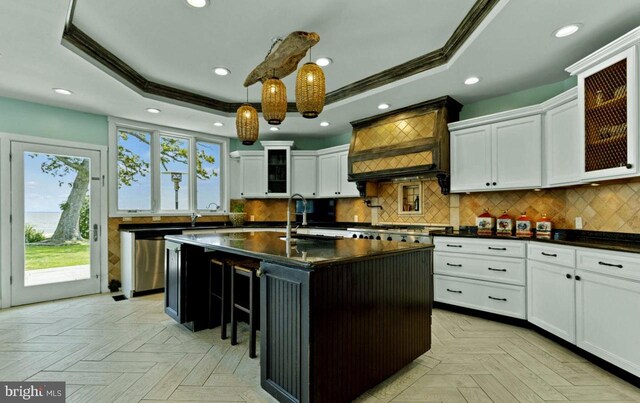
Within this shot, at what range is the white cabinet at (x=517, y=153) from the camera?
3.27m

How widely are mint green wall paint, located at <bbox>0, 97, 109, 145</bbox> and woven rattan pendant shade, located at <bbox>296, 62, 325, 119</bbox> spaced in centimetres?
381

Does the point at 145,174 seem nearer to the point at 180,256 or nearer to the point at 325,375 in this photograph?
the point at 180,256

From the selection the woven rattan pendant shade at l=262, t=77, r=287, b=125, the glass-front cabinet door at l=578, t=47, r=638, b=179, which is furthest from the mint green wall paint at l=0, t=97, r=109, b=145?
the glass-front cabinet door at l=578, t=47, r=638, b=179

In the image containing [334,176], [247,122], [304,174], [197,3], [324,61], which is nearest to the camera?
[197,3]

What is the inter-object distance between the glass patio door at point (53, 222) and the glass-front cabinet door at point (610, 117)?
568 cm

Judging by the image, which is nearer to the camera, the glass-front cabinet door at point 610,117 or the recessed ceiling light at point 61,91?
the glass-front cabinet door at point 610,117

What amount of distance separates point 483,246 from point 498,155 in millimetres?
1042

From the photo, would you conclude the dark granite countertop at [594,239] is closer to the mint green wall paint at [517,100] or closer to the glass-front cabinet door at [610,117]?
the glass-front cabinet door at [610,117]

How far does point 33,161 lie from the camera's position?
4051 millimetres

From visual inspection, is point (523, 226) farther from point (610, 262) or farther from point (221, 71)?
point (221, 71)

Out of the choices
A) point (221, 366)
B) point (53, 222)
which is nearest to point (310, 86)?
point (221, 366)

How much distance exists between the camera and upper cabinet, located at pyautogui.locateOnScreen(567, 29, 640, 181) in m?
2.21

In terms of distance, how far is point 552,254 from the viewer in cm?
277

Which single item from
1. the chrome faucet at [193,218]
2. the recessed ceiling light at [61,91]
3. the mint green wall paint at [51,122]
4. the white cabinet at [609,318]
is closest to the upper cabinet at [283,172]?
the chrome faucet at [193,218]
